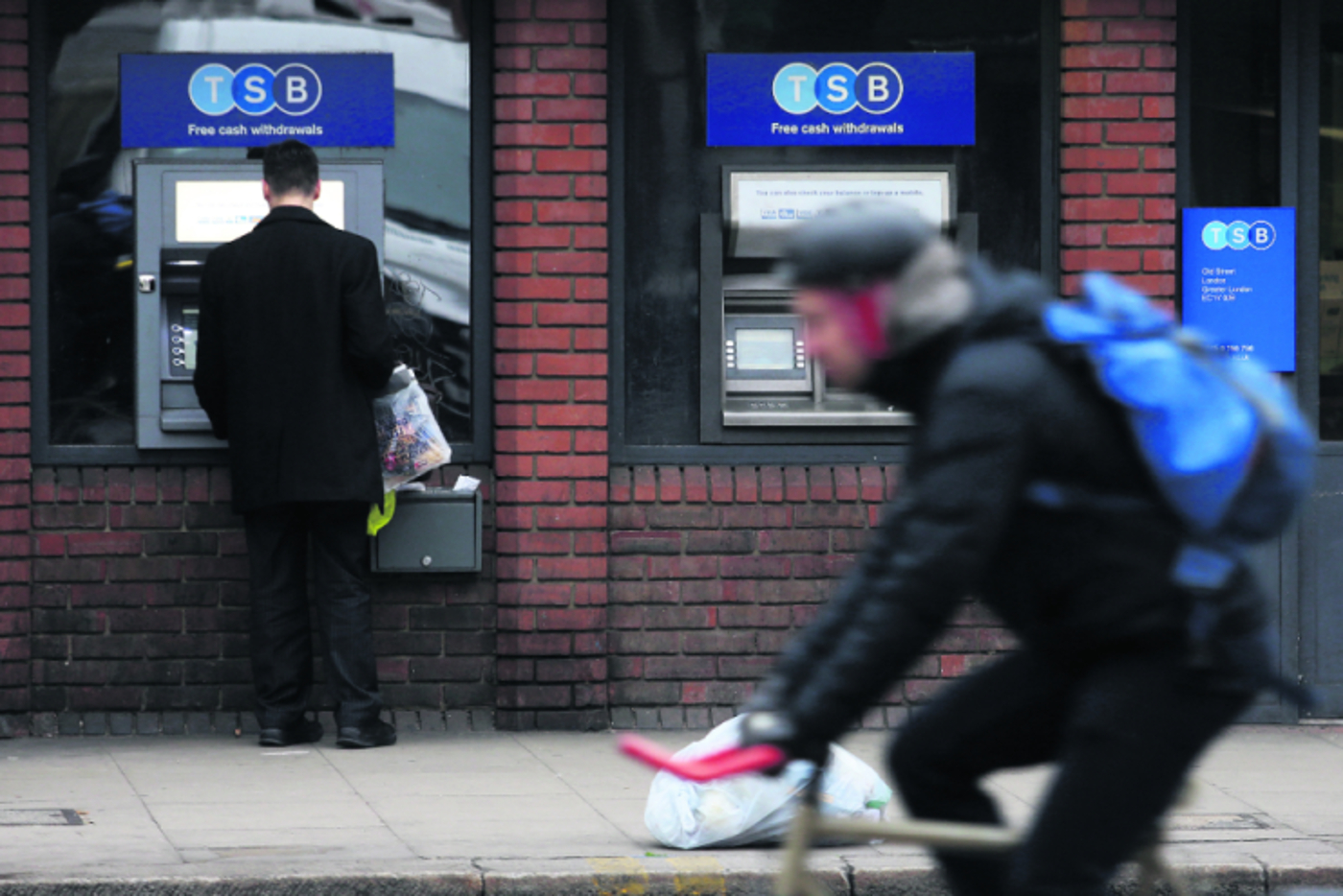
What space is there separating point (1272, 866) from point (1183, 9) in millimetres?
3833

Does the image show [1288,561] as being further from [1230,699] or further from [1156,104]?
[1230,699]

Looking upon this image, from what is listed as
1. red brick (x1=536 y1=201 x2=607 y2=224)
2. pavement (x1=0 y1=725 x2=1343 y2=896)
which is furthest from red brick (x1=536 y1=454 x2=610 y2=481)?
pavement (x1=0 y1=725 x2=1343 y2=896)

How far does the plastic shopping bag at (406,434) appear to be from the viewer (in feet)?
23.6

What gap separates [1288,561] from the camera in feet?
25.6

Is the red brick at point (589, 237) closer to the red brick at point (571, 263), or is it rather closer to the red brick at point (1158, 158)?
the red brick at point (571, 263)

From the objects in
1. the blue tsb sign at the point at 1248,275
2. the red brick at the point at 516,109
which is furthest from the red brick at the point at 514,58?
the blue tsb sign at the point at 1248,275

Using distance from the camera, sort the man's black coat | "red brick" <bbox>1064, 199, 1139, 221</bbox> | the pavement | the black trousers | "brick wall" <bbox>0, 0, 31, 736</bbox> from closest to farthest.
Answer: the pavement → the man's black coat → the black trousers → "brick wall" <bbox>0, 0, 31, 736</bbox> → "red brick" <bbox>1064, 199, 1139, 221</bbox>

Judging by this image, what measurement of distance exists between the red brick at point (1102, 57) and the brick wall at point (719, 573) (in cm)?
179

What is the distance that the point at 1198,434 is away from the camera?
9.03 ft

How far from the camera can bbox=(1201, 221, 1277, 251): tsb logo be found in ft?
25.3

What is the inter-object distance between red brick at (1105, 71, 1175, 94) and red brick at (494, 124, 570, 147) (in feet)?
7.10

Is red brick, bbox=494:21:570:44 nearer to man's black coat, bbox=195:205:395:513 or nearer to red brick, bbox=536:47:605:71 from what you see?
red brick, bbox=536:47:605:71

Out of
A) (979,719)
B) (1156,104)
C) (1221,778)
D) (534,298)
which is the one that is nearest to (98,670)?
Result: (534,298)

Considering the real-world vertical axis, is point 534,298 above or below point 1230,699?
above
